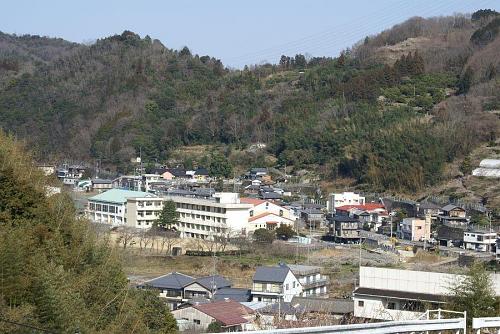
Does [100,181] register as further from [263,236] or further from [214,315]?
[214,315]

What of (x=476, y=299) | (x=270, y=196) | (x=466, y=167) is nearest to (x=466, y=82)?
(x=466, y=167)

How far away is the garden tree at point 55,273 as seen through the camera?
217 inches

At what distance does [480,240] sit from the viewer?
19.4 m

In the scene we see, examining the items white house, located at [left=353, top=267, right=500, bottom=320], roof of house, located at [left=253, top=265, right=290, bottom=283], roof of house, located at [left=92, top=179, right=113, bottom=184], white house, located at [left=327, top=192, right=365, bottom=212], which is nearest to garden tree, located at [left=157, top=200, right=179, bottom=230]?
white house, located at [left=327, top=192, right=365, bottom=212]

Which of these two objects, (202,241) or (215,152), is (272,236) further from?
(215,152)

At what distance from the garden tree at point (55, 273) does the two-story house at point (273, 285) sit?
396 centimetres

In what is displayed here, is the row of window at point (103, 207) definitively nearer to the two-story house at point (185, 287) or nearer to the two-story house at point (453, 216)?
the two-story house at point (453, 216)

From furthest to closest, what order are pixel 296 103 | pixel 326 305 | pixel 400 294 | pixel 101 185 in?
pixel 296 103 → pixel 101 185 → pixel 326 305 → pixel 400 294

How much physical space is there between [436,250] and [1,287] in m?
14.3

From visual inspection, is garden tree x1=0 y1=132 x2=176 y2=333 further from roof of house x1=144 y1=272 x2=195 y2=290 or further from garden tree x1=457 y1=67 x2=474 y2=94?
garden tree x1=457 y1=67 x2=474 y2=94

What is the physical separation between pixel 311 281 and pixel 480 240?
6.58m

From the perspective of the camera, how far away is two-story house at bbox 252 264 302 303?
12.7 metres

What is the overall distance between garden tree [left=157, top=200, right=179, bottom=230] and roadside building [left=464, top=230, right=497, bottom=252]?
273 inches

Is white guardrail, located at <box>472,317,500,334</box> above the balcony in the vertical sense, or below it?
above
